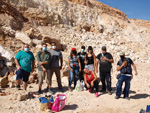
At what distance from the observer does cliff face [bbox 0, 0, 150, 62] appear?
10777 millimetres

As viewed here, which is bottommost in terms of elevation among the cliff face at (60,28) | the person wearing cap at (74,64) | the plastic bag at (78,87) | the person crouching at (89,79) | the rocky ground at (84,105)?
the rocky ground at (84,105)

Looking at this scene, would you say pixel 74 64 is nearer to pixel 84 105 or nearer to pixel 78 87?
pixel 78 87

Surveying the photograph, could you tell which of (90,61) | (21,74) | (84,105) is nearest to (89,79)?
(90,61)

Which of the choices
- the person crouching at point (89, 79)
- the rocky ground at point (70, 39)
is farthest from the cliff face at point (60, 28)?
the person crouching at point (89, 79)

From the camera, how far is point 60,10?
766 inches

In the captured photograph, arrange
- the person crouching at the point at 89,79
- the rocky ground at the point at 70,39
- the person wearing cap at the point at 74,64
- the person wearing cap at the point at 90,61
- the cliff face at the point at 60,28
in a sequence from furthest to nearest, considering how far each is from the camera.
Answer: the cliff face at the point at 60,28, the person wearing cap at the point at 74,64, the person wearing cap at the point at 90,61, the person crouching at the point at 89,79, the rocky ground at the point at 70,39

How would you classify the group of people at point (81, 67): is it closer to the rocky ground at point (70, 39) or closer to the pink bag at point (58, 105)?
the rocky ground at point (70, 39)

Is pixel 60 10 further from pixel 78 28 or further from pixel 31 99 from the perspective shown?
pixel 31 99

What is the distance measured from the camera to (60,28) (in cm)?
1709

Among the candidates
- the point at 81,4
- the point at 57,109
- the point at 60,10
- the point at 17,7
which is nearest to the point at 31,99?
the point at 57,109

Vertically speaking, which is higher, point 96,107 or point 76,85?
point 76,85

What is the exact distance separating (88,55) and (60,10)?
15979 millimetres

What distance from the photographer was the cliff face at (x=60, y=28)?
1078cm

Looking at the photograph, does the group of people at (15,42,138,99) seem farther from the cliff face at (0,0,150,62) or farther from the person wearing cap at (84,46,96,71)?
the cliff face at (0,0,150,62)
